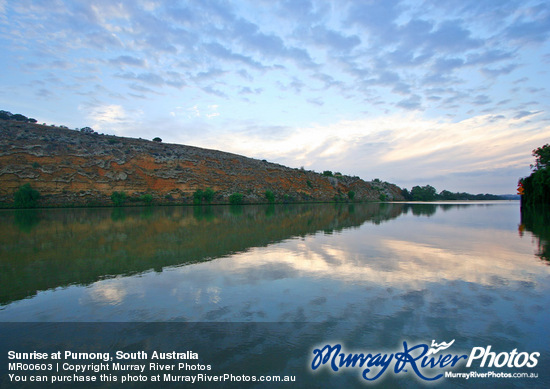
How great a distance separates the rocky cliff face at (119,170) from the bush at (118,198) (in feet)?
4.93

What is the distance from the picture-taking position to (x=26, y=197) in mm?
40094

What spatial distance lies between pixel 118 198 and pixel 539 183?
6754cm

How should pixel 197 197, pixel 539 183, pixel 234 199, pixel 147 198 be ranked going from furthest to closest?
1. pixel 234 199
2. pixel 197 197
3. pixel 147 198
4. pixel 539 183

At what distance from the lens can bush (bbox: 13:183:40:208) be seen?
39.7 meters

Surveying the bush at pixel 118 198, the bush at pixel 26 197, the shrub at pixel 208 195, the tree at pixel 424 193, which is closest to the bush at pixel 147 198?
the bush at pixel 118 198

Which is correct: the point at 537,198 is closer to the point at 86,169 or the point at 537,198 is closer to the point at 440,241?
the point at 440,241

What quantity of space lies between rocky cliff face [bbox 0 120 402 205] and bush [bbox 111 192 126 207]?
1.50 metres

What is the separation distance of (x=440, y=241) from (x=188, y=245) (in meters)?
12.0

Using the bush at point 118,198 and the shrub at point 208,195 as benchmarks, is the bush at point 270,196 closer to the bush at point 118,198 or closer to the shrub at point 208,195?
the shrub at point 208,195

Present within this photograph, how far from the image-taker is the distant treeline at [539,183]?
141 feet

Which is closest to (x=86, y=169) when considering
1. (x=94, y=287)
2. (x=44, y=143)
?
(x=44, y=143)

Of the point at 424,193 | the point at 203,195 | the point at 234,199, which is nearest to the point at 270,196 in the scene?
the point at 234,199

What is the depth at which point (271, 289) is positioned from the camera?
21.8 feet

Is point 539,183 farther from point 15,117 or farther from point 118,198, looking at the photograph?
point 15,117
